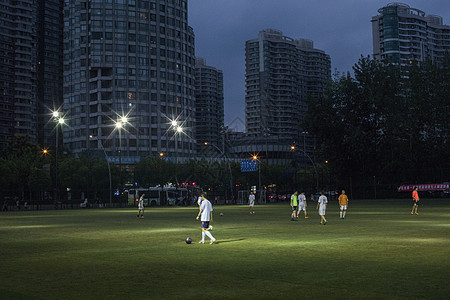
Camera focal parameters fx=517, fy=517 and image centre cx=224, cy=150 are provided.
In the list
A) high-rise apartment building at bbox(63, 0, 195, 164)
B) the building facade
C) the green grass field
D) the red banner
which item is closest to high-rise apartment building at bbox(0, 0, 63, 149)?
the building facade

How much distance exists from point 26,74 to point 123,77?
128 ft

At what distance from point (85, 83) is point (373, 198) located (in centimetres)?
8879

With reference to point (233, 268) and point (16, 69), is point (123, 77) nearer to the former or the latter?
point (16, 69)

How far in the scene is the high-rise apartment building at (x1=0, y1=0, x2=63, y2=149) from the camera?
151 meters

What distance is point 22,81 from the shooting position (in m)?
154

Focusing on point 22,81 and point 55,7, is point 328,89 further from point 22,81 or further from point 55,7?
point 55,7

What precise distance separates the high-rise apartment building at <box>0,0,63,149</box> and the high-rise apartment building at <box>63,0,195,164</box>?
19512mm

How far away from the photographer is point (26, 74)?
155625 millimetres

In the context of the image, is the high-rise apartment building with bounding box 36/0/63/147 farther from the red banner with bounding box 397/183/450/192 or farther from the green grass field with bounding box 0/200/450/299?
the green grass field with bounding box 0/200/450/299

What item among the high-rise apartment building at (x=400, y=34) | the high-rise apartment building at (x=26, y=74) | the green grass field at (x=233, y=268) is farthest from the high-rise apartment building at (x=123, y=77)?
the green grass field at (x=233, y=268)

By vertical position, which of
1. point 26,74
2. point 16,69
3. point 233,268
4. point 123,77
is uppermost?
point 16,69

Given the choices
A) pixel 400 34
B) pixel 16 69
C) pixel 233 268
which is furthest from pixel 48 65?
pixel 233 268

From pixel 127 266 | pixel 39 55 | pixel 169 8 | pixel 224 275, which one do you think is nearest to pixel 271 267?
pixel 224 275

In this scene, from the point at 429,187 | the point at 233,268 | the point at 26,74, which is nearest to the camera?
the point at 233,268
